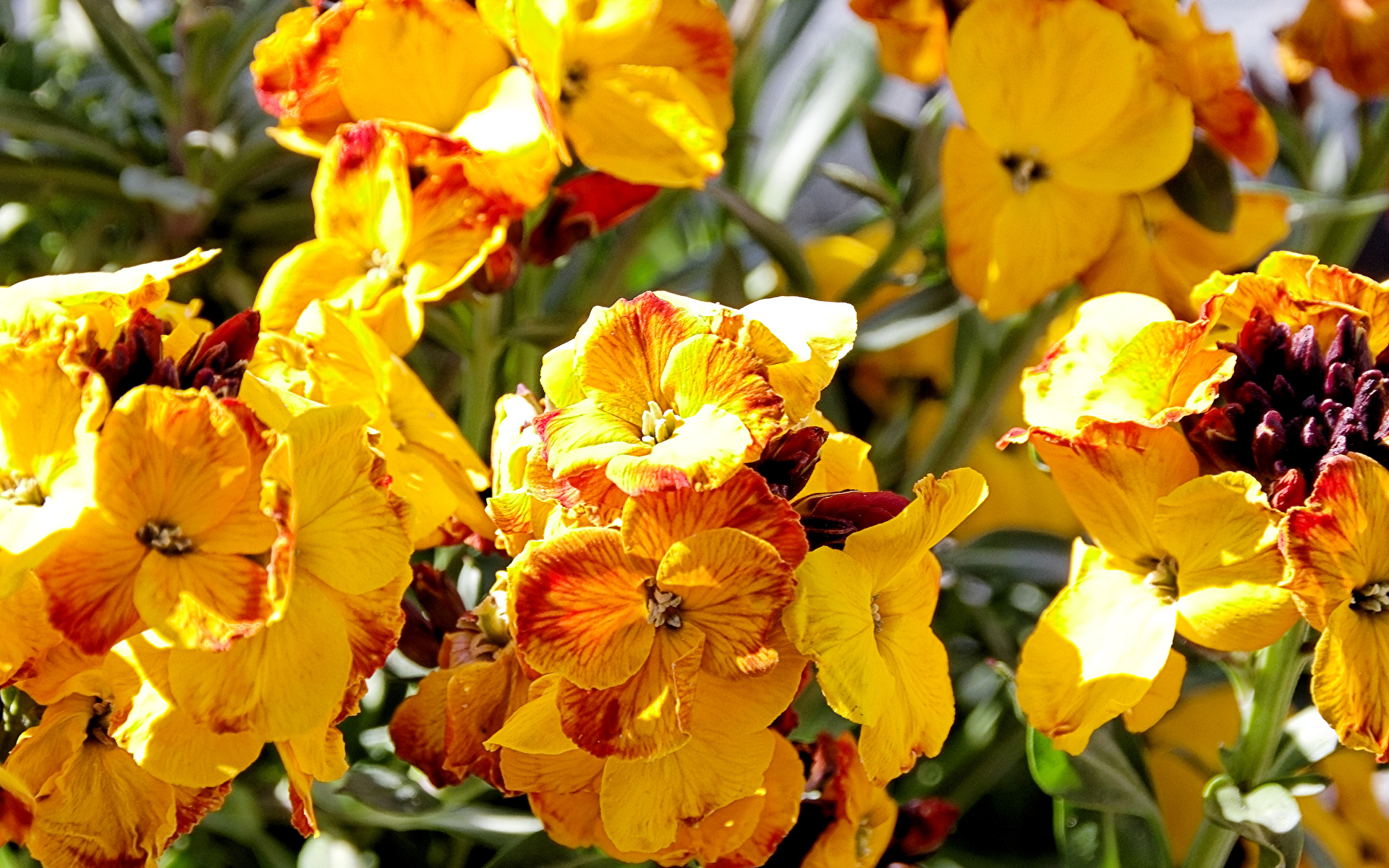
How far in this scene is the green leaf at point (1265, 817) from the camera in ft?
2.02

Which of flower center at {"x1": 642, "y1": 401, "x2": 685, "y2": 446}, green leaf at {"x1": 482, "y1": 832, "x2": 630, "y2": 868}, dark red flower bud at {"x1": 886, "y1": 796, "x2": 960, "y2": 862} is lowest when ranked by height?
dark red flower bud at {"x1": 886, "y1": 796, "x2": 960, "y2": 862}

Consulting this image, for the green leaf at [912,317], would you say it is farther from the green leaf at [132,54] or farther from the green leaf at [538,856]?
the green leaf at [132,54]

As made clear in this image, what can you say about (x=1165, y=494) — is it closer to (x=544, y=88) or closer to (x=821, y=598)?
(x=821, y=598)

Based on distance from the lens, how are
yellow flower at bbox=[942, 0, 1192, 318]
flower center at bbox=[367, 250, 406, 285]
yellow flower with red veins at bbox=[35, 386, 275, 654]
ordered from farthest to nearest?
yellow flower at bbox=[942, 0, 1192, 318], flower center at bbox=[367, 250, 406, 285], yellow flower with red veins at bbox=[35, 386, 275, 654]

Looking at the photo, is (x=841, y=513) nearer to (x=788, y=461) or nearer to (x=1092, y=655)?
(x=788, y=461)

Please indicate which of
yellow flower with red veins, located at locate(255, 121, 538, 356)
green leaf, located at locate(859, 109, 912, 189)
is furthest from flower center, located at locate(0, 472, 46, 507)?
green leaf, located at locate(859, 109, 912, 189)

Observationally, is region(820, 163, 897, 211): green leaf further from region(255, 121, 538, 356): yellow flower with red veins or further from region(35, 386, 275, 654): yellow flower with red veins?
region(35, 386, 275, 654): yellow flower with red veins

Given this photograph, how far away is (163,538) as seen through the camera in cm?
46

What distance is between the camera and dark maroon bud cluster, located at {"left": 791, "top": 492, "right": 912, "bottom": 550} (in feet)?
1.70

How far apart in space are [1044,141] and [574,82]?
0.29 m

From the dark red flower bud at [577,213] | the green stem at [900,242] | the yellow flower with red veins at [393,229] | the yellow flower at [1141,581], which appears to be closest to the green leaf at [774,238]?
the green stem at [900,242]

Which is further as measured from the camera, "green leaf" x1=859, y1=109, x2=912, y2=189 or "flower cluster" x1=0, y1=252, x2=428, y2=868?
"green leaf" x1=859, y1=109, x2=912, y2=189

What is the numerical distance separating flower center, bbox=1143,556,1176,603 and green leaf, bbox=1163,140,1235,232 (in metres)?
0.33

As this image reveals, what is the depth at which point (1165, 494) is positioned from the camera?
22.7 inches
